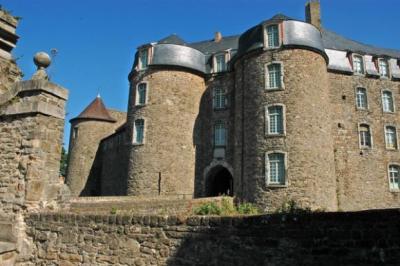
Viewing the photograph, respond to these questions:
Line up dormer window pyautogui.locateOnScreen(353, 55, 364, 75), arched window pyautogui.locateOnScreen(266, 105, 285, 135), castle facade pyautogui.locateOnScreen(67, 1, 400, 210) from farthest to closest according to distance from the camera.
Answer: dormer window pyautogui.locateOnScreen(353, 55, 364, 75) < arched window pyautogui.locateOnScreen(266, 105, 285, 135) < castle facade pyautogui.locateOnScreen(67, 1, 400, 210)

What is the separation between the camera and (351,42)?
1038 inches

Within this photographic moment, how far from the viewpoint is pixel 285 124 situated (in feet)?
58.0

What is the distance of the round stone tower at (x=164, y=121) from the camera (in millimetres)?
20547

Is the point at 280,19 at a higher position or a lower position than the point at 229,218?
higher

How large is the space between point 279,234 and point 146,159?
16.6 metres

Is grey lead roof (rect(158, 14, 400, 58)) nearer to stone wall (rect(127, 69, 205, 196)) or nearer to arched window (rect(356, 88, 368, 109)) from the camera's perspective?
arched window (rect(356, 88, 368, 109))

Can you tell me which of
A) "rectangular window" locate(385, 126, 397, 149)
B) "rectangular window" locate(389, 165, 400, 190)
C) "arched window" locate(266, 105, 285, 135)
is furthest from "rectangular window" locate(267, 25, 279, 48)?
"rectangular window" locate(389, 165, 400, 190)

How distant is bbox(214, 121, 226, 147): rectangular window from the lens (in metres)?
21.6

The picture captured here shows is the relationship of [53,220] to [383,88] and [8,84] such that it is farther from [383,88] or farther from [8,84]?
[383,88]

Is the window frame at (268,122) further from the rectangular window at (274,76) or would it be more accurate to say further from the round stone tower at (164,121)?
the round stone tower at (164,121)

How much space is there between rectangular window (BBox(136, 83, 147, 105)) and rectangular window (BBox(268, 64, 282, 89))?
773cm

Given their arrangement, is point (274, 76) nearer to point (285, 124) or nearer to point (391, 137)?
point (285, 124)

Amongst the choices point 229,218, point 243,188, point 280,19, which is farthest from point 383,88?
point 229,218

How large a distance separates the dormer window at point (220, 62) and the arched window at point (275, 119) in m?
5.86
